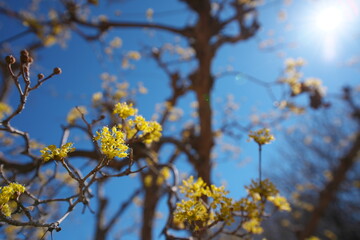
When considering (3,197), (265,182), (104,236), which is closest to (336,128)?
(104,236)

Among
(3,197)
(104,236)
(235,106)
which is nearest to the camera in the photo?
(3,197)

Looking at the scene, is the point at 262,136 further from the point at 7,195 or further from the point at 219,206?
the point at 7,195

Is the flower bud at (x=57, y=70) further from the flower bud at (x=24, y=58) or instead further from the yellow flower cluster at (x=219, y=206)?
the yellow flower cluster at (x=219, y=206)

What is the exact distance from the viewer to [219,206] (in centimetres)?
98

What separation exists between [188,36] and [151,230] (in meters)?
3.65

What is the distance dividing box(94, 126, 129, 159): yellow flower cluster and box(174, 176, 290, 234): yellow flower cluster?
0.34 metres

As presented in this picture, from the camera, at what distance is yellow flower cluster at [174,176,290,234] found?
937mm

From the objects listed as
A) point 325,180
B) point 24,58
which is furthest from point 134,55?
point 325,180

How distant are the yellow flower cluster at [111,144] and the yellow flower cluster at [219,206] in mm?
339

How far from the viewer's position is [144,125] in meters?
0.97

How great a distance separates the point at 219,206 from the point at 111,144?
51cm

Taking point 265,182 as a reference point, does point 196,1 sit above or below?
above

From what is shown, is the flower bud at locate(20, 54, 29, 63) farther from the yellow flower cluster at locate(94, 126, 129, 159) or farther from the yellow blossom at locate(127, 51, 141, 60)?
the yellow blossom at locate(127, 51, 141, 60)

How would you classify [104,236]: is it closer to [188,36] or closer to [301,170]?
[188,36]
